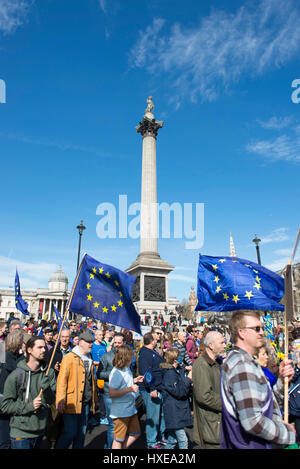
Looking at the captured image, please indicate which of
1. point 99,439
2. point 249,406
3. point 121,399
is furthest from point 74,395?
point 249,406

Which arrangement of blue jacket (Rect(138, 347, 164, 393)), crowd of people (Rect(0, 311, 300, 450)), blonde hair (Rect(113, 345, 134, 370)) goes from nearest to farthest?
crowd of people (Rect(0, 311, 300, 450)) → blonde hair (Rect(113, 345, 134, 370)) → blue jacket (Rect(138, 347, 164, 393))

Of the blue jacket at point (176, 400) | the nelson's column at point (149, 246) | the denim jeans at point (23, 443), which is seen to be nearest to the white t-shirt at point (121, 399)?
the blue jacket at point (176, 400)

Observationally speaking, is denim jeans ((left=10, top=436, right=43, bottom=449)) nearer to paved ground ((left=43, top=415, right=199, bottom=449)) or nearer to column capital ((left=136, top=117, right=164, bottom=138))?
paved ground ((left=43, top=415, right=199, bottom=449))

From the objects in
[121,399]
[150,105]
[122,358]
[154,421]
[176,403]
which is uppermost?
[150,105]

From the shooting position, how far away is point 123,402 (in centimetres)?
474

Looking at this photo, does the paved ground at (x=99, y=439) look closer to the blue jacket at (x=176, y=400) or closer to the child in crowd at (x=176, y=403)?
the child in crowd at (x=176, y=403)

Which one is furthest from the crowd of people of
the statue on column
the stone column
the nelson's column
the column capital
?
the statue on column

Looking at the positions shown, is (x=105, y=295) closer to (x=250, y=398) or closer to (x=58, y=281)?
A: (x=250, y=398)

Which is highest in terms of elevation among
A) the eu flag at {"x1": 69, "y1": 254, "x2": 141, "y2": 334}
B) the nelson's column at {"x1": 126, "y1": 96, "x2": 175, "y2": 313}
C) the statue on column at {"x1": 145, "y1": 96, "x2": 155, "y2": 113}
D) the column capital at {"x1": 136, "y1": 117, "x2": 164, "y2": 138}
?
the statue on column at {"x1": 145, "y1": 96, "x2": 155, "y2": 113}

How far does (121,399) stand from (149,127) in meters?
35.4

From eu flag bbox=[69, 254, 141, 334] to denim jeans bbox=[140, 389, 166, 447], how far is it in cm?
135

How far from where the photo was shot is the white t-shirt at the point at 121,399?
469cm

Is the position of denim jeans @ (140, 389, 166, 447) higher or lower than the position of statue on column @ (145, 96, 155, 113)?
lower

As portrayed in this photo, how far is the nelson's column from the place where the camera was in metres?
27.7
